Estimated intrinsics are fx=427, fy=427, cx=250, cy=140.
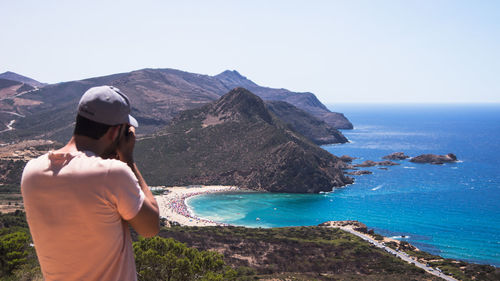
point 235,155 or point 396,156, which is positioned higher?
point 235,155

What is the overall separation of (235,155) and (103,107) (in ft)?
323

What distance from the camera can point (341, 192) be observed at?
3526 inches

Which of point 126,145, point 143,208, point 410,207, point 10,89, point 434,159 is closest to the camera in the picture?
point 143,208

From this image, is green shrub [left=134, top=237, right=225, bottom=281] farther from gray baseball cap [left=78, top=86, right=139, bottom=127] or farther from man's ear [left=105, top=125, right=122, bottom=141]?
gray baseball cap [left=78, top=86, right=139, bottom=127]

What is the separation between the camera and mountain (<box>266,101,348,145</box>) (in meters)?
168

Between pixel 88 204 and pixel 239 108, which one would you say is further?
pixel 239 108

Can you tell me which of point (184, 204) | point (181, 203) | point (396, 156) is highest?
point (396, 156)

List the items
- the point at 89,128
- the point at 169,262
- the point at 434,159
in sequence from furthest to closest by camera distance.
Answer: the point at 434,159, the point at 169,262, the point at 89,128

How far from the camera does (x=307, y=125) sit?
6905 inches

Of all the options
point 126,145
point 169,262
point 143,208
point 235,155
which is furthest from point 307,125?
point 143,208

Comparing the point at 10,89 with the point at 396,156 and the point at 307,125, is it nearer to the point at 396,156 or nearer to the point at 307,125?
the point at 307,125

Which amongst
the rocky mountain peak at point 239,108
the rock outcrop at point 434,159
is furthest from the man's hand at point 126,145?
the rock outcrop at point 434,159

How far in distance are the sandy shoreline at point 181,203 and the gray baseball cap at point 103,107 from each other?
6196 centimetres

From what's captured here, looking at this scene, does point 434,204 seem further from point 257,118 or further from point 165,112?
point 165,112
